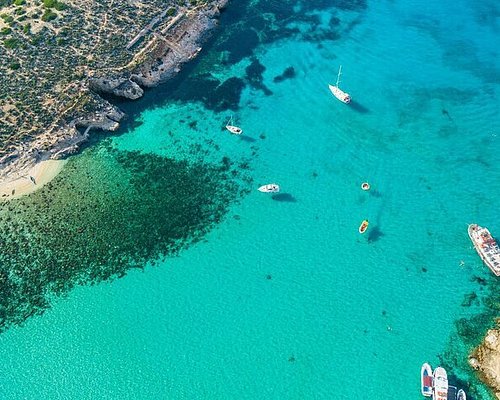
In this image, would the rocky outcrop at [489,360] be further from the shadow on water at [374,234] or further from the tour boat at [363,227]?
the tour boat at [363,227]

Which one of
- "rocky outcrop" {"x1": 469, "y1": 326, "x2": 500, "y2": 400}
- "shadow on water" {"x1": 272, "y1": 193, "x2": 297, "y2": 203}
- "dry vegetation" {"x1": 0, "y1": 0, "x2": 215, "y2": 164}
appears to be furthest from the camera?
"dry vegetation" {"x1": 0, "y1": 0, "x2": 215, "y2": 164}

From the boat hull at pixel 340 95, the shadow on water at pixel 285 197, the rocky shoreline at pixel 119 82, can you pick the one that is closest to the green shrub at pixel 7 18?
the rocky shoreline at pixel 119 82

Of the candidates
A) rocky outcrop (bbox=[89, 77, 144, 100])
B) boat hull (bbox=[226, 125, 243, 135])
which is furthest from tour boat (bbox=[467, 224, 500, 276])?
rocky outcrop (bbox=[89, 77, 144, 100])

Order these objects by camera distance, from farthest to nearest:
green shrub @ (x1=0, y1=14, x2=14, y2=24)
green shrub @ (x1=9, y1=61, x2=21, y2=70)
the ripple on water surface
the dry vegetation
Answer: green shrub @ (x1=0, y1=14, x2=14, y2=24), green shrub @ (x1=9, y1=61, x2=21, y2=70), the dry vegetation, the ripple on water surface

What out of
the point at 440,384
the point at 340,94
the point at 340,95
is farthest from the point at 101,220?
the point at 440,384

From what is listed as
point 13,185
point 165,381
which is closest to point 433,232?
point 165,381

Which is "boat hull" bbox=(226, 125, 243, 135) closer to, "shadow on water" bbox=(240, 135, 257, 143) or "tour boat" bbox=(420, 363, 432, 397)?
"shadow on water" bbox=(240, 135, 257, 143)
